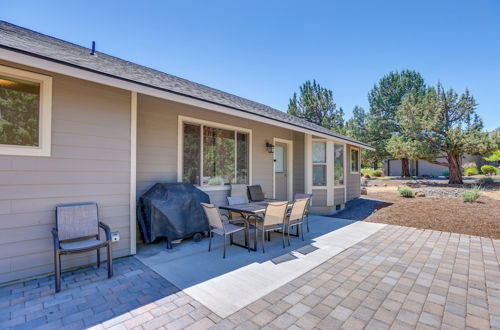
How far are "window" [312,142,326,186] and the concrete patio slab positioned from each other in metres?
3.04

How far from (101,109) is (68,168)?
1.03 meters

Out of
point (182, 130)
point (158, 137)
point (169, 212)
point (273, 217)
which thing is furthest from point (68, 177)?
point (273, 217)

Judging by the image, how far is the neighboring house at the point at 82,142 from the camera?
3.02m

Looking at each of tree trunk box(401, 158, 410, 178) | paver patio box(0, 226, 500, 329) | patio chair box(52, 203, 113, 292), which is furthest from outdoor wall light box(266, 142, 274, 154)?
tree trunk box(401, 158, 410, 178)

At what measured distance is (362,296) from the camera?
2.70m

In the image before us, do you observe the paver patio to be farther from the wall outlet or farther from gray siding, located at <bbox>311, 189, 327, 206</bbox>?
gray siding, located at <bbox>311, 189, 327, 206</bbox>

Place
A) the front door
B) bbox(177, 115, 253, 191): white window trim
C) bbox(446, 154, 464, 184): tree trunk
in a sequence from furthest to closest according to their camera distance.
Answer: bbox(446, 154, 464, 184): tree trunk
the front door
bbox(177, 115, 253, 191): white window trim

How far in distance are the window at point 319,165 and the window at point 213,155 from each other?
8.78 feet

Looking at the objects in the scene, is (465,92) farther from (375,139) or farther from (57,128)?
(57,128)

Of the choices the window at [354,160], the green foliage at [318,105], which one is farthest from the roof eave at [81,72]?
the green foliage at [318,105]

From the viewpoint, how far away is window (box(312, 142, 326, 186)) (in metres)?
8.27

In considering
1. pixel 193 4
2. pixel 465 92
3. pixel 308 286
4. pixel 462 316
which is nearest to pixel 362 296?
pixel 308 286

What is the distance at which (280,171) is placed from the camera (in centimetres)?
825

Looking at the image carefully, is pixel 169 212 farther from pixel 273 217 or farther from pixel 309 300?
pixel 309 300
